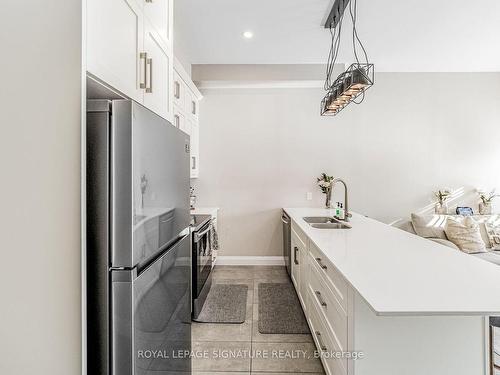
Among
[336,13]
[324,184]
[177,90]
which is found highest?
[336,13]

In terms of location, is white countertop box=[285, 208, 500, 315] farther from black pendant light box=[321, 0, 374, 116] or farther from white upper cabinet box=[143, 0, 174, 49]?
white upper cabinet box=[143, 0, 174, 49]

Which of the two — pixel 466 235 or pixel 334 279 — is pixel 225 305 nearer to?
pixel 334 279

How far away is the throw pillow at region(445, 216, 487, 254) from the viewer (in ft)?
11.0

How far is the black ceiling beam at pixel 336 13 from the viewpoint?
2395 mm

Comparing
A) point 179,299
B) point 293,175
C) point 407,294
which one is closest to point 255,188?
point 293,175

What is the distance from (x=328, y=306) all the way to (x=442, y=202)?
332 centimetres

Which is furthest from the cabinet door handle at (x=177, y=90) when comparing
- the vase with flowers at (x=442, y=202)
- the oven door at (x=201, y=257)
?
the vase with flowers at (x=442, y=202)

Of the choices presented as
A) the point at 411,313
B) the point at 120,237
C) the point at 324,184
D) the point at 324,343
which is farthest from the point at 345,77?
the point at 324,184

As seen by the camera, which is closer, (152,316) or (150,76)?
(152,316)

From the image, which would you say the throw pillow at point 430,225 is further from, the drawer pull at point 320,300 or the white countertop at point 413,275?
the drawer pull at point 320,300

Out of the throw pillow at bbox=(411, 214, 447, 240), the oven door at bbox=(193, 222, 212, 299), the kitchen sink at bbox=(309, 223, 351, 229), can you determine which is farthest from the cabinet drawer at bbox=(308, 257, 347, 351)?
the throw pillow at bbox=(411, 214, 447, 240)

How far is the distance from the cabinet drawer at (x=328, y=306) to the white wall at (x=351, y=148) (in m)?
2.08

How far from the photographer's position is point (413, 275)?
1.30m

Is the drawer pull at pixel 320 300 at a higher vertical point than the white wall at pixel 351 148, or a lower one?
lower
